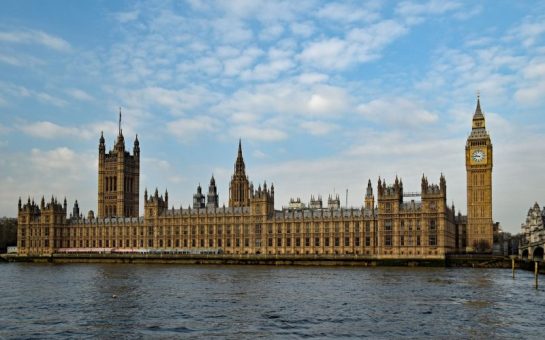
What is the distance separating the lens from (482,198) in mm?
161625

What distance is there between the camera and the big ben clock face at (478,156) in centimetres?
16288

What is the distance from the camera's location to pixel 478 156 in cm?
16312

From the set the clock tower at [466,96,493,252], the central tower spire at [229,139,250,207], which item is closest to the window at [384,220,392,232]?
the clock tower at [466,96,493,252]

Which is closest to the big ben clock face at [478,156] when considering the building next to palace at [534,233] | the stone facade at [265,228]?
the stone facade at [265,228]

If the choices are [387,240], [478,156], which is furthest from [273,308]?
[478,156]

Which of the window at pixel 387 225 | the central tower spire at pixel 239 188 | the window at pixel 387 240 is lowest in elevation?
the window at pixel 387 240

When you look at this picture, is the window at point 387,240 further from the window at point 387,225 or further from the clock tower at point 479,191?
the clock tower at point 479,191

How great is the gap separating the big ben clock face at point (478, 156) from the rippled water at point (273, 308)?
7656cm

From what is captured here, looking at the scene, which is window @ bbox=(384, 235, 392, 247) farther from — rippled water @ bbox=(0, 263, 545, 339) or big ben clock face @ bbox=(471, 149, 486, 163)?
rippled water @ bbox=(0, 263, 545, 339)

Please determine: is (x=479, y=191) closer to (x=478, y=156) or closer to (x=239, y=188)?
(x=478, y=156)

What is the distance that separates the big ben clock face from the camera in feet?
534

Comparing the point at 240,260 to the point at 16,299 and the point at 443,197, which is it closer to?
the point at 443,197

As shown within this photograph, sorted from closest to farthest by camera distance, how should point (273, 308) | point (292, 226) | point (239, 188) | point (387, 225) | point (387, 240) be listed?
point (273, 308) < point (387, 240) < point (387, 225) < point (292, 226) < point (239, 188)

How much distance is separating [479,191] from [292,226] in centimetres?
4704
